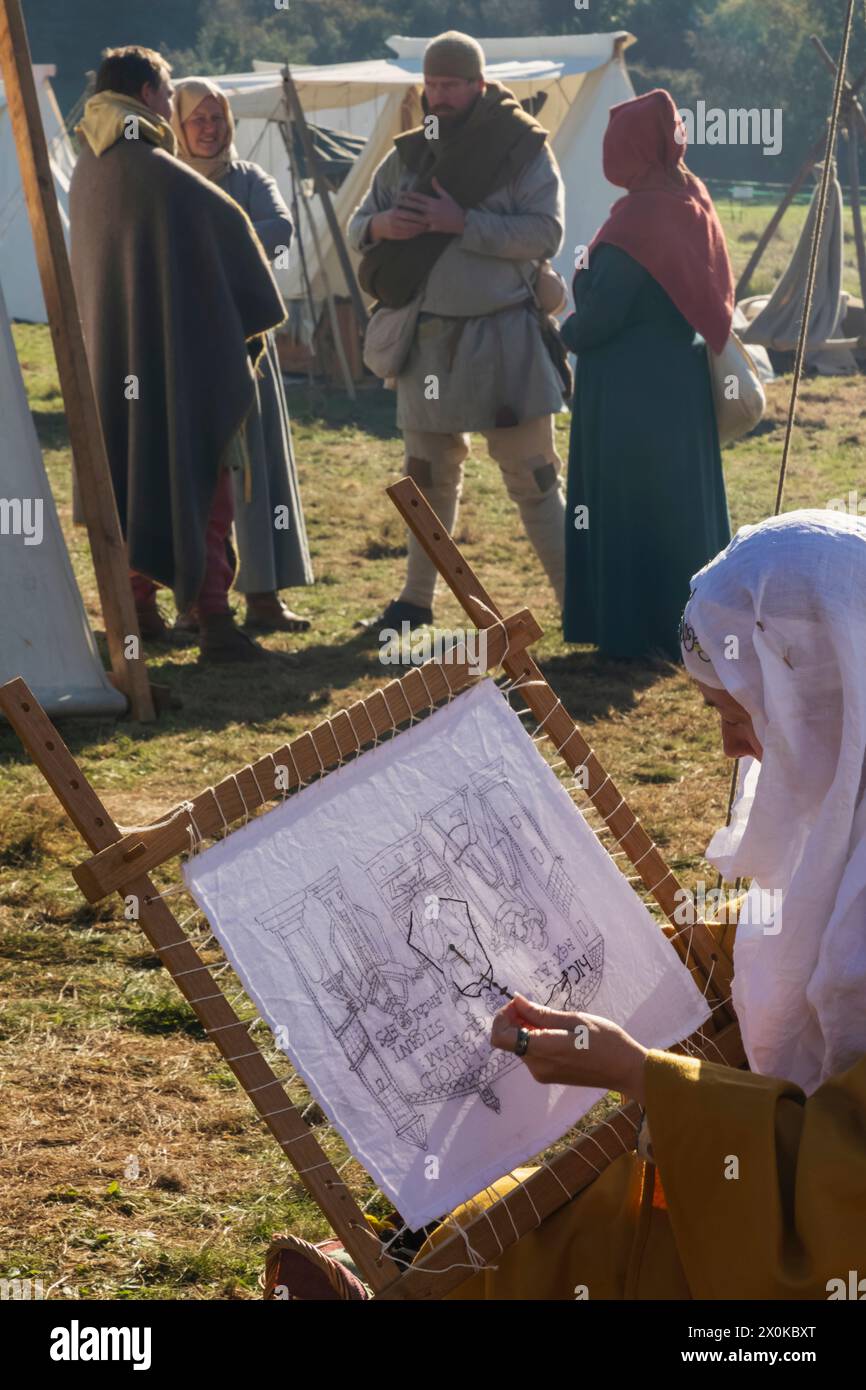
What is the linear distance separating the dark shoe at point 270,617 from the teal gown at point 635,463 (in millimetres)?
1044

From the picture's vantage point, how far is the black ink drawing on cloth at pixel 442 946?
1979 millimetres

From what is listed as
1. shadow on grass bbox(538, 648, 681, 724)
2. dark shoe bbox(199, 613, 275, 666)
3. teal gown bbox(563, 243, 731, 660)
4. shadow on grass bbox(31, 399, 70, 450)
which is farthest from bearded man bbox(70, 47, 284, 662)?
A: shadow on grass bbox(31, 399, 70, 450)

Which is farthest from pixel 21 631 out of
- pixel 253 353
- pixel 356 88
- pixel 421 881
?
pixel 356 88

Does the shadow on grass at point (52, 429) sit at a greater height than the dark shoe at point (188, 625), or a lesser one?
greater

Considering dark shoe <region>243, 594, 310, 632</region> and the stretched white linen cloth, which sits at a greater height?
the stretched white linen cloth

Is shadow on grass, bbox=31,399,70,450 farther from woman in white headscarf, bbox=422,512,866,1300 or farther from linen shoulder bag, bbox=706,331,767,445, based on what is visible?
woman in white headscarf, bbox=422,512,866,1300

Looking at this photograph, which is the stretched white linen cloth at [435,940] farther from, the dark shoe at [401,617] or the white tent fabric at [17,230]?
the white tent fabric at [17,230]

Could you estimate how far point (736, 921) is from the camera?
2281mm

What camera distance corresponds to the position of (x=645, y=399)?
5359mm

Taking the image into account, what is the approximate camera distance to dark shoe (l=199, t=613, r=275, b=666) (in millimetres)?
5500

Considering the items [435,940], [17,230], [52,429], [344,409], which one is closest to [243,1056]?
[435,940]

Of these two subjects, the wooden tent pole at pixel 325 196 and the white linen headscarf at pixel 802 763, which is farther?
the wooden tent pole at pixel 325 196

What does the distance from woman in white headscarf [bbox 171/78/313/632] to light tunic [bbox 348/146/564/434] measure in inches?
20.8

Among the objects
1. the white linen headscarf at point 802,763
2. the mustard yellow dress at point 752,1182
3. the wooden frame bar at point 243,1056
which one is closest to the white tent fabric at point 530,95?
the white linen headscarf at point 802,763
